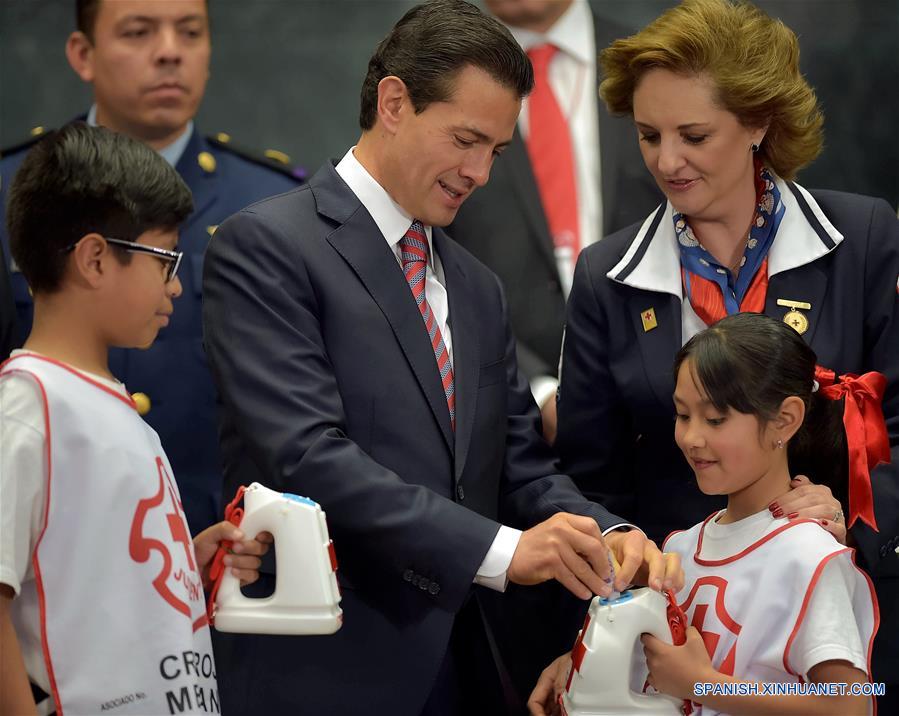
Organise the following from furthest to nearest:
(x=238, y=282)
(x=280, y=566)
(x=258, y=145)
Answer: (x=258, y=145), (x=238, y=282), (x=280, y=566)

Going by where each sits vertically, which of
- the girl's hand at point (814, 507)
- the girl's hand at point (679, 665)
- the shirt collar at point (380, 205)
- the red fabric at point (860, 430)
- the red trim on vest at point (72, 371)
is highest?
the shirt collar at point (380, 205)

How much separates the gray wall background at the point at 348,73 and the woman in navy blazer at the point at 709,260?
133 centimetres

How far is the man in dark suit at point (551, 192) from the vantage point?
3602 millimetres

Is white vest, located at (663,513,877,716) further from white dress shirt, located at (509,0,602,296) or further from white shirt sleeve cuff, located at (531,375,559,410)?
white dress shirt, located at (509,0,602,296)

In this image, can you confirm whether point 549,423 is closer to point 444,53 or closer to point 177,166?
point 444,53

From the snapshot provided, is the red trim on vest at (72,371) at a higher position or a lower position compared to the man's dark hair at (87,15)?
lower

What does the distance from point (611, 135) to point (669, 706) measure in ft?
6.51

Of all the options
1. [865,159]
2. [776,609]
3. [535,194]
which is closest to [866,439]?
[776,609]

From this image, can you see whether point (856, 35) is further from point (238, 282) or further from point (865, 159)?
point (238, 282)

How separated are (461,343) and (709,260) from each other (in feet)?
1.78

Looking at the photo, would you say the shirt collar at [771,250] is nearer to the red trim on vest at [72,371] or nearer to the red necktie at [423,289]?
the red necktie at [423,289]

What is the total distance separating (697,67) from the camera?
2.54m

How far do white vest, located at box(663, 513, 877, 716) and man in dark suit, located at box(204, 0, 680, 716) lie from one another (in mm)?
128

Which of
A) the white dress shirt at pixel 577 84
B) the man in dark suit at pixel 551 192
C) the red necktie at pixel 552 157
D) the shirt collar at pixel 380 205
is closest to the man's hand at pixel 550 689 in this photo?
the shirt collar at pixel 380 205
